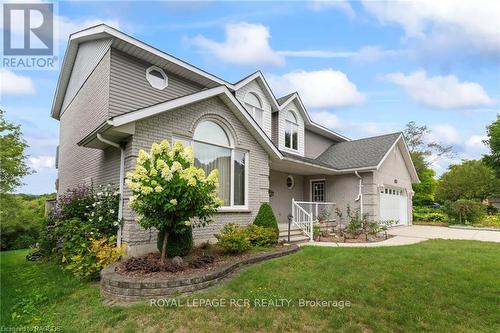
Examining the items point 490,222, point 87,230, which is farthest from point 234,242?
point 490,222

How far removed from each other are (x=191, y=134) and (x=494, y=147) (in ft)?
108

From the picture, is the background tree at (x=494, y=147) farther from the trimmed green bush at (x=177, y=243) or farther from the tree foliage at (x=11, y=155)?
the tree foliage at (x=11, y=155)

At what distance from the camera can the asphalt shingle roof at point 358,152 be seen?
1415cm

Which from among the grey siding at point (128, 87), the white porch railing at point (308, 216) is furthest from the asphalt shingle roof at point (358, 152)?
the grey siding at point (128, 87)

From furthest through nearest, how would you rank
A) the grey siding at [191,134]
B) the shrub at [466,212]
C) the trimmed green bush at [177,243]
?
1. the shrub at [466,212]
2. the grey siding at [191,134]
3. the trimmed green bush at [177,243]

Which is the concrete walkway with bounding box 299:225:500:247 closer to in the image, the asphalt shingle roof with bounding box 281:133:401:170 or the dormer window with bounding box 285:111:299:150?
the asphalt shingle roof with bounding box 281:133:401:170

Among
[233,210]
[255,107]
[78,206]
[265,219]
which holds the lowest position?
Result: [265,219]

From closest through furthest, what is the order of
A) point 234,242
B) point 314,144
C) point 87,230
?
point 87,230 → point 234,242 → point 314,144

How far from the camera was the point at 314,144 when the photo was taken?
55.3 ft

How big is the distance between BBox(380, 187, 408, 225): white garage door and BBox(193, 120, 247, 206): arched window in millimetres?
8585

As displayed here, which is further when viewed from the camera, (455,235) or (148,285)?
(455,235)

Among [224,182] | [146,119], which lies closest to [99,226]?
[146,119]

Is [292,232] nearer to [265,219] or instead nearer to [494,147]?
[265,219]

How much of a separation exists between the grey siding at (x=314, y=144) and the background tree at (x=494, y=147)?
70.5 ft
